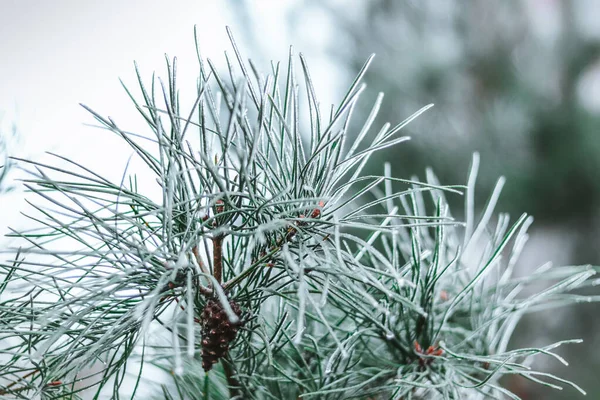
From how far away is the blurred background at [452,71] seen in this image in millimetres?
1025

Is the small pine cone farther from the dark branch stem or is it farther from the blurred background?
the blurred background

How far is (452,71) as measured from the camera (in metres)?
1.12

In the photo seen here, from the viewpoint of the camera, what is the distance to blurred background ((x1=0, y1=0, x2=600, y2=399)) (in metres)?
1.03

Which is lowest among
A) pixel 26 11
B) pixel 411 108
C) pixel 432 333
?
pixel 432 333

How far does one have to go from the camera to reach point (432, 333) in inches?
8.3

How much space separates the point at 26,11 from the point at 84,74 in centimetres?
15

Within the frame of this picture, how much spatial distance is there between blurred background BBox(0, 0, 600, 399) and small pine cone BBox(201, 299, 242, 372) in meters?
0.84

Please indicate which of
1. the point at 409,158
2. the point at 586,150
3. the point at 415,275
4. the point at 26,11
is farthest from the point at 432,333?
the point at 26,11

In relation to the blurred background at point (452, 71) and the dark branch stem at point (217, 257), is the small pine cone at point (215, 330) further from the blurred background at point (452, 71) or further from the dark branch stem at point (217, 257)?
the blurred background at point (452, 71)

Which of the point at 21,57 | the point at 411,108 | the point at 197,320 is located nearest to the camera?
the point at 197,320

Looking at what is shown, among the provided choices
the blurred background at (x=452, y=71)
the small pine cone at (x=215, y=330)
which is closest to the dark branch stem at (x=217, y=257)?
the small pine cone at (x=215, y=330)

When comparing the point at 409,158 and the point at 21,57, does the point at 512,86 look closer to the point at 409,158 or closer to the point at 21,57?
the point at 409,158

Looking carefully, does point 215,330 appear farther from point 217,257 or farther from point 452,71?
point 452,71

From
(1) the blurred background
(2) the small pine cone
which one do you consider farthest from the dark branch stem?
(1) the blurred background
